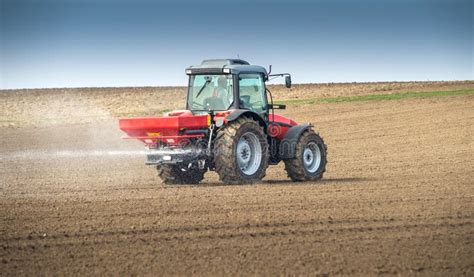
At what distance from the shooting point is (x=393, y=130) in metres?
31.4

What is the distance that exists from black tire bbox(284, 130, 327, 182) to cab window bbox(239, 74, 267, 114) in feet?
3.19

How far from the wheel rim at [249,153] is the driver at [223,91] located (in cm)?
70

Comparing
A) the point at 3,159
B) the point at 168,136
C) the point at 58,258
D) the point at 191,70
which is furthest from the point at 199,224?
the point at 3,159

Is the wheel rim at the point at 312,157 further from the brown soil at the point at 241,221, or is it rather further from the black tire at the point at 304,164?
the brown soil at the point at 241,221

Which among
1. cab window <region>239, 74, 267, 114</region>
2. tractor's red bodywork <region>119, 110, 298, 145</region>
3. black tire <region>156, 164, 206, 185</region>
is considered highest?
cab window <region>239, 74, 267, 114</region>

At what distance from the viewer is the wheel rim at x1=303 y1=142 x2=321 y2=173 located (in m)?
16.9

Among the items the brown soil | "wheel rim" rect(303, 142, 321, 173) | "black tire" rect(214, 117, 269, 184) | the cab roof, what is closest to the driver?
the cab roof

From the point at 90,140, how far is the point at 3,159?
7.29 metres

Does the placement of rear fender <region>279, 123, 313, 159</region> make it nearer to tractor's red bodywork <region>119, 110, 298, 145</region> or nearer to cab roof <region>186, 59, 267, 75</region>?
cab roof <region>186, 59, 267, 75</region>

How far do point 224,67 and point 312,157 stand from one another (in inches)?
104

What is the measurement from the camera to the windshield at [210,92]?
51.6ft

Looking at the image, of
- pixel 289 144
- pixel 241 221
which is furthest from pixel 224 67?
pixel 241 221

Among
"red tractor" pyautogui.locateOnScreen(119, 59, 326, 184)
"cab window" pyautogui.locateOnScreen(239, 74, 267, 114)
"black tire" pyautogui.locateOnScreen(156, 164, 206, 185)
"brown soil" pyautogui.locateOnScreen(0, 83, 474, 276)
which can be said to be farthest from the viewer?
"black tire" pyautogui.locateOnScreen(156, 164, 206, 185)

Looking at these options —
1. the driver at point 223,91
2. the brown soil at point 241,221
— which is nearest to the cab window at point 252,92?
the driver at point 223,91
